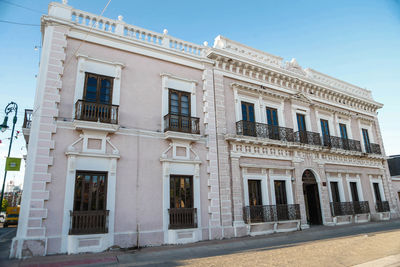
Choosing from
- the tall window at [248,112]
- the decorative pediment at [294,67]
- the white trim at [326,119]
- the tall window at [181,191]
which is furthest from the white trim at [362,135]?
the tall window at [181,191]

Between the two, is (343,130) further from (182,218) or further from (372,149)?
(182,218)

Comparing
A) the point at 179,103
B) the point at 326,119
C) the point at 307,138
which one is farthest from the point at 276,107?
the point at 179,103

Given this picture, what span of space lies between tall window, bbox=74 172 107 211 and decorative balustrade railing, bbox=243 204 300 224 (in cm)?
626

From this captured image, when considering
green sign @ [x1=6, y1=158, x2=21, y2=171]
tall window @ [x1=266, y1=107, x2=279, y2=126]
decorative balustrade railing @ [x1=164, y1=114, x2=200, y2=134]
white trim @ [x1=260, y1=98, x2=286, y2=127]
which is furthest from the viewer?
tall window @ [x1=266, y1=107, x2=279, y2=126]

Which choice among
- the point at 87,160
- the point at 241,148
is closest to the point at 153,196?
the point at 87,160

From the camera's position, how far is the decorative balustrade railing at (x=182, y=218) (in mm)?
10625

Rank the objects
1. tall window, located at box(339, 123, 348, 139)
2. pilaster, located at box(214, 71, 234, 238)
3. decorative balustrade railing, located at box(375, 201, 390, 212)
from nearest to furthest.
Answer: pilaster, located at box(214, 71, 234, 238) < decorative balustrade railing, located at box(375, 201, 390, 212) < tall window, located at box(339, 123, 348, 139)

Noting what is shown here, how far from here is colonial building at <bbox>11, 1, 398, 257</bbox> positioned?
9211 millimetres

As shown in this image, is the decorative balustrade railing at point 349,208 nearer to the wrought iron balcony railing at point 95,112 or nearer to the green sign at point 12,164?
the wrought iron balcony railing at point 95,112

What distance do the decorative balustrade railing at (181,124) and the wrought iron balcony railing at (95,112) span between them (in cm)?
214

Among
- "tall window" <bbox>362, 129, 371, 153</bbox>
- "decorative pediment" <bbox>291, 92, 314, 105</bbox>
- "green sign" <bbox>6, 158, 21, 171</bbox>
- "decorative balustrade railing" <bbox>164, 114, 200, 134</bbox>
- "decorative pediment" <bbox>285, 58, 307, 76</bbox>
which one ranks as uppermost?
"decorative pediment" <bbox>285, 58, 307, 76</bbox>

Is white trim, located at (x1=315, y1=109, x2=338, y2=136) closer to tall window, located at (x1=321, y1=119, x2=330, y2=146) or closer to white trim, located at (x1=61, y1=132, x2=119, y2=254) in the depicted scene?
tall window, located at (x1=321, y1=119, x2=330, y2=146)

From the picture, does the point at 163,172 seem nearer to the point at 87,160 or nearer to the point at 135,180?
Result: the point at 135,180

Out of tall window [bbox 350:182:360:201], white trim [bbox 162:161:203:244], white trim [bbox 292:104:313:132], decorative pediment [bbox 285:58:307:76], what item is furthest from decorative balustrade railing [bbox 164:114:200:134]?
tall window [bbox 350:182:360:201]
